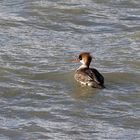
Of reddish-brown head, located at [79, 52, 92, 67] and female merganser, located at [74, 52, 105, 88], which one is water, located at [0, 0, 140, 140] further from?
reddish-brown head, located at [79, 52, 92, 67]

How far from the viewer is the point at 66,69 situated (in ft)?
38.5

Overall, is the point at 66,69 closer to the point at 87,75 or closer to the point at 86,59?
the point at 86,59

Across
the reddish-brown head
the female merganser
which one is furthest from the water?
the reddish-brown head

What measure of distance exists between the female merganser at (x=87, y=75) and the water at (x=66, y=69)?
11 cm

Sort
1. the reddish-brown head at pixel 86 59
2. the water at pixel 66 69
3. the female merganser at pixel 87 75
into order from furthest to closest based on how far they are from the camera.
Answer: the reddish-brown head at pixel 86 59
the female merganser at pixel 87 75
the water at pixel 66 69

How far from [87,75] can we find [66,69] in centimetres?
84

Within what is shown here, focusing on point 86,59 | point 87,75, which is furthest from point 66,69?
point 87,75

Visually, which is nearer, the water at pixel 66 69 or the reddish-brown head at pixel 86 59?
the water at pixel 66 69

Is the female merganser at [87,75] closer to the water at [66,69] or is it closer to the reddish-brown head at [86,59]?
the reddish-brown head at [86,59]

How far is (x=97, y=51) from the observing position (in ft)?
41.7

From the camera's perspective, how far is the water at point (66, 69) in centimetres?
912

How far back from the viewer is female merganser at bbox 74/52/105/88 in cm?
1074

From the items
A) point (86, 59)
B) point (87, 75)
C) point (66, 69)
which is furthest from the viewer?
point (66, 69)

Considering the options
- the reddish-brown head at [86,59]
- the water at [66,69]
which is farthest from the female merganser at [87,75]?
the water at [66,69]
